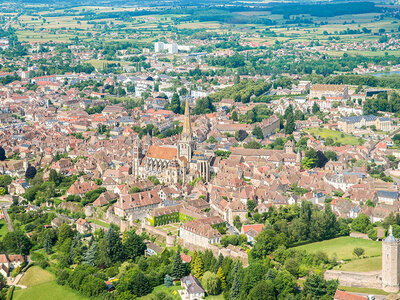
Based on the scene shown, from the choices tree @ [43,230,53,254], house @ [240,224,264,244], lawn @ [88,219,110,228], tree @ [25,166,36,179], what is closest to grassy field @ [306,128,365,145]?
house @ [240,224,264,244]

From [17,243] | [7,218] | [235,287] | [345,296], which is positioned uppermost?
[345,296]

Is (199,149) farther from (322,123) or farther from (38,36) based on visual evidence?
(38,36)

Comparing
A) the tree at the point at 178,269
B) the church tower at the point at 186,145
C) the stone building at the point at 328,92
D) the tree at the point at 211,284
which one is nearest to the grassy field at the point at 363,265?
the tree at the point at 211,284

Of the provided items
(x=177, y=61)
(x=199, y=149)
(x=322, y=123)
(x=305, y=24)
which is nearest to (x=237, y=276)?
(x=199, y=149)

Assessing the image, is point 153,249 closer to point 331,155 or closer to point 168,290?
point 168,290

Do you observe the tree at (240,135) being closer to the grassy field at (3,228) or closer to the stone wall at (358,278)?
the grassy field at (3,228)

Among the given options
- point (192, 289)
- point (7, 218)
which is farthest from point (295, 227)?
point (7, 218)
